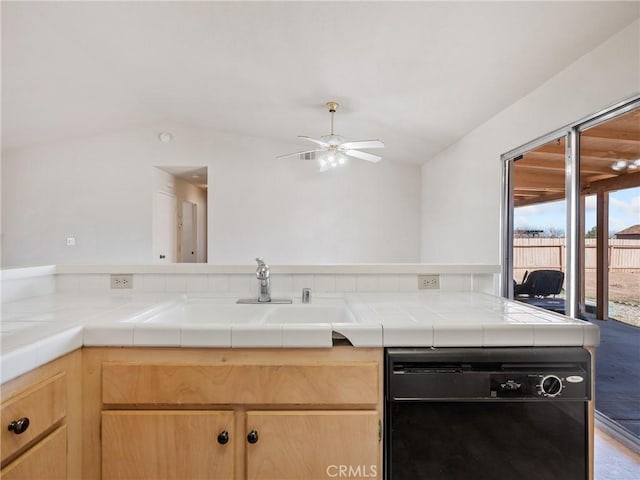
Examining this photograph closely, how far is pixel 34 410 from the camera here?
75cm

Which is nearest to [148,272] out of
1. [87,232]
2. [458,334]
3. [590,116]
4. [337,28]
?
[458,334]

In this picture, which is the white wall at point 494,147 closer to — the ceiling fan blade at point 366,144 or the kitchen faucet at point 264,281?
the ceiling fan blade at point 366,144

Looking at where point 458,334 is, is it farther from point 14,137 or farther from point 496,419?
point 14,137

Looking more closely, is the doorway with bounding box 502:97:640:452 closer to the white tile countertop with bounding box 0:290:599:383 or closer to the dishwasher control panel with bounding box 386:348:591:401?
the white tile countertop with bounding box 0:290:599:383

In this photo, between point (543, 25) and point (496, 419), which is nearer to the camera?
point (496, 419)

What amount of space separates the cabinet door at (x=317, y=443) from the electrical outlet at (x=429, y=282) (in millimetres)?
788

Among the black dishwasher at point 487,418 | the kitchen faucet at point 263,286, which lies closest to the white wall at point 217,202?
the kitchen faucet at point 263,286

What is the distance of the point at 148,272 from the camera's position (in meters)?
1.50

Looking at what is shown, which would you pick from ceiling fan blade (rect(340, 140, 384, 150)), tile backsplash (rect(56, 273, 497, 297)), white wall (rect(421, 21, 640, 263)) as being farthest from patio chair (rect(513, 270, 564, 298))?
ceiling fan blade (rect(340, 140, 384, 150))

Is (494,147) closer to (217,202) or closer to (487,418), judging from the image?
(487,418)

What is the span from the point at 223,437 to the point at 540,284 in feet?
8.69

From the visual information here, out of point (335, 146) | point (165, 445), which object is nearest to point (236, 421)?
point (165, 445)

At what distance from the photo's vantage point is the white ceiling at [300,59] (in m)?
1.83

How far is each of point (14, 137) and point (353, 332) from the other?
5745 millimetres
